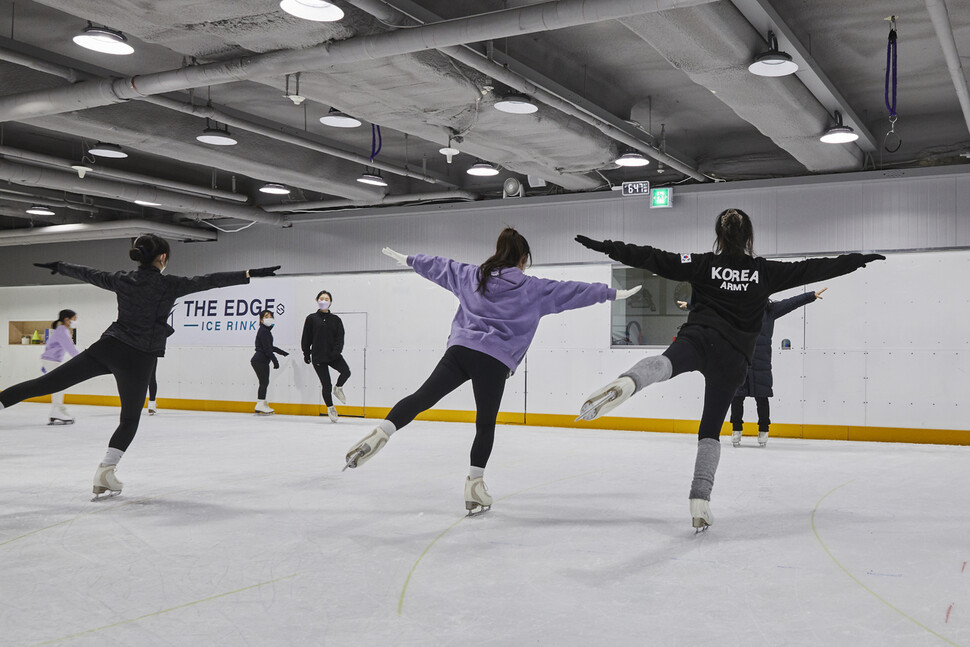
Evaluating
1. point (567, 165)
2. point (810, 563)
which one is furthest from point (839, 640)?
point (567, 165)

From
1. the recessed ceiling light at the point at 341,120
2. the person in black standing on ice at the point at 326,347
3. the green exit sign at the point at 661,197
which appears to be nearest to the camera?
the recessed ceiling light at the point at 341,120

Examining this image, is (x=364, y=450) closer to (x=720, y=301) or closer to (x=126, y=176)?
(x=720, y=301)

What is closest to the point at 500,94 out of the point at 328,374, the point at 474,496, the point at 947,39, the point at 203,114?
the point at 203,114

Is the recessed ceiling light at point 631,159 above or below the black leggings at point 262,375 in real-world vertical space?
above

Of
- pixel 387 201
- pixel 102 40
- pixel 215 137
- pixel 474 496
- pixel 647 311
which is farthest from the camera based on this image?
pixel 387 201

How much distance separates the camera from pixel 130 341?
4859mm

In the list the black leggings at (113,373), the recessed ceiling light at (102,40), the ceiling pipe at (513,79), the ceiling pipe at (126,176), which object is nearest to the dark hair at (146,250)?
the black leggings at (113,373)

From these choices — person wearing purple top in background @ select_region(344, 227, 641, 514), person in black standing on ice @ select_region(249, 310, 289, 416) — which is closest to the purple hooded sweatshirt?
person wearing purple top in background @ select_region(344, 227, 641, 514)

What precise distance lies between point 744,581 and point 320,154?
30.5 ft

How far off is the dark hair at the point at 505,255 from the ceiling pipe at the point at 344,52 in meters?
1.71

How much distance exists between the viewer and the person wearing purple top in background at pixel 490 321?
440 cm

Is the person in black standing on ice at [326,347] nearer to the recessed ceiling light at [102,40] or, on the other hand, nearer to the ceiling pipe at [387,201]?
the ceiling pipe at [387,201]

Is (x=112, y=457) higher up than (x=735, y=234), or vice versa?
(x=735, y=234)

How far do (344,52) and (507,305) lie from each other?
270 cm
